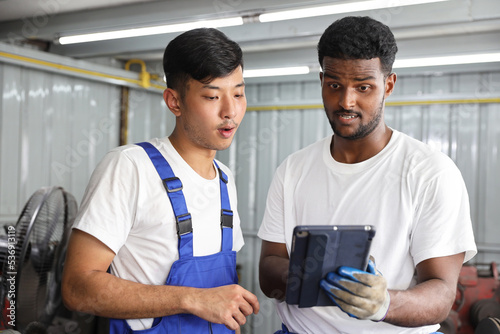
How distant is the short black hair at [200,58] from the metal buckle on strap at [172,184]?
1.13 feet

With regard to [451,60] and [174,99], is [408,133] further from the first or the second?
[174,99]

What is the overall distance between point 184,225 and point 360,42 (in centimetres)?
95

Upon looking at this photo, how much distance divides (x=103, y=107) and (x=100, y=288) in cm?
539

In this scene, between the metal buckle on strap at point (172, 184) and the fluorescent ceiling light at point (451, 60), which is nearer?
the metal buckle on strap at point (172, 184)

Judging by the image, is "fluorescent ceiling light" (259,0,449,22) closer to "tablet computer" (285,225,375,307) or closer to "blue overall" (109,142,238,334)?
"blue overall" (109,142,238,334)

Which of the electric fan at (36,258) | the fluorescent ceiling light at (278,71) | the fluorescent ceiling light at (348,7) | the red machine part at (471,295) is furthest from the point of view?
the fluorescent ceiling light at (278,71)

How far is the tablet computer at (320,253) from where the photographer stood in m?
1.44

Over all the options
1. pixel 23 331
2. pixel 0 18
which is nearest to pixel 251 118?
pixel 0 18

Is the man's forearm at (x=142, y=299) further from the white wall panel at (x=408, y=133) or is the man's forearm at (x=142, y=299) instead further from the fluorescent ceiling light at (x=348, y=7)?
the white wall panel at (x=408, y=133)

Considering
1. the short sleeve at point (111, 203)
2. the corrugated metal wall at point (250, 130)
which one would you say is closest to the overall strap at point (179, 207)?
the short sleeve at point (111, 203)

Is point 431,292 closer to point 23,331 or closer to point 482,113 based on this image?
point 23,331

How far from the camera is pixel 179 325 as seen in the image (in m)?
1.77

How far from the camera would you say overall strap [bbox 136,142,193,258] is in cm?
177

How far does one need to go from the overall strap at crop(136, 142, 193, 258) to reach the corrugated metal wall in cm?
433
